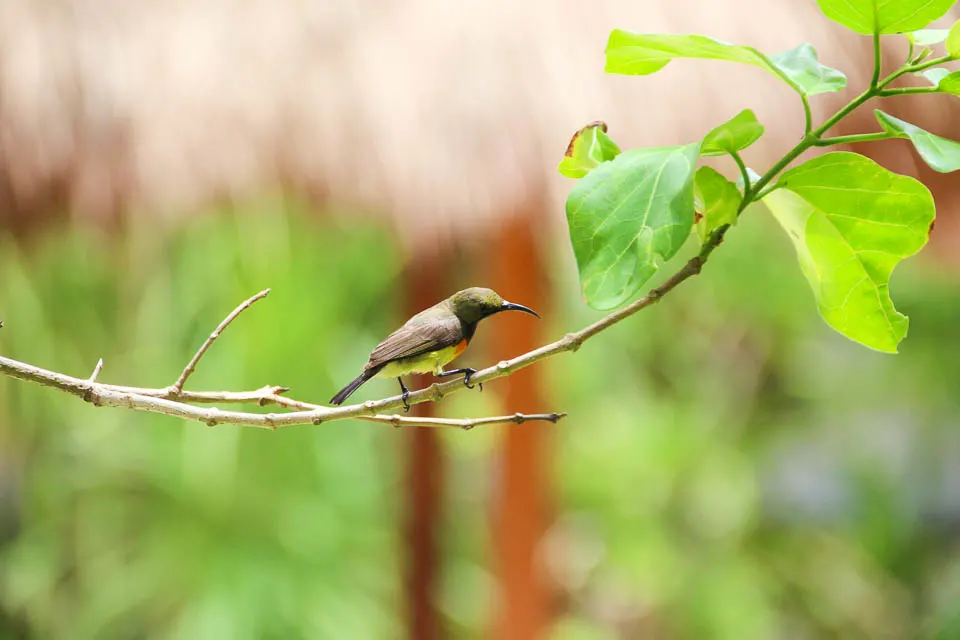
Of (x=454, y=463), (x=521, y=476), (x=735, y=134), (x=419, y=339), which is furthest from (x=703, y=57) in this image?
(x=454, y=463)

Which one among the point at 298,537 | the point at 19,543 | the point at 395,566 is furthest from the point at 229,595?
the point at 19,543

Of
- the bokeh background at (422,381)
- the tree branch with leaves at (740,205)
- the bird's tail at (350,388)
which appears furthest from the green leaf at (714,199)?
the bokeh background at (422,381)

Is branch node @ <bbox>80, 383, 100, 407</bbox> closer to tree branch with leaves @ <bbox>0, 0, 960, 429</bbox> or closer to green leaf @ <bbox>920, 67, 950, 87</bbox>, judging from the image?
tree branch with leaves @ <bbox>0, 0, 960, 429</bbox>

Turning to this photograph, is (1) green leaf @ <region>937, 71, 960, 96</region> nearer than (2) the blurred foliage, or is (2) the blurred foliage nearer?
Answer: (1) green leaf @ <region>937, 71, 960, 96</region>

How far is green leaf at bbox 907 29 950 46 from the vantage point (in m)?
0.32

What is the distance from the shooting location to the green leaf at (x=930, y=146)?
0.88ft

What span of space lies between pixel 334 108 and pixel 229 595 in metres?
1.31

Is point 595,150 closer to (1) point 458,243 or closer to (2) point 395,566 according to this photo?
(1) point 458,243

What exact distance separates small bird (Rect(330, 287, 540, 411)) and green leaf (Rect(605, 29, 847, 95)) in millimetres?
86

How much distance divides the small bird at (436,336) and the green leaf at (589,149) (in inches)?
2.0

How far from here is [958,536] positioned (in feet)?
9.16

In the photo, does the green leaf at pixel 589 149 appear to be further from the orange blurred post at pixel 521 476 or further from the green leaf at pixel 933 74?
the orange blurred post at pixel 521 476

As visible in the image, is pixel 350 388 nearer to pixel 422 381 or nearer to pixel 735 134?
pixel 735 134

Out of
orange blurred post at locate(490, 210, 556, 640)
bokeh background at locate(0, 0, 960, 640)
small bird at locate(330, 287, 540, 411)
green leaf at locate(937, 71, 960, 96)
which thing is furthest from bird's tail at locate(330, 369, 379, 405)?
orange blurred post at locate(490, 210, 556, 640)
